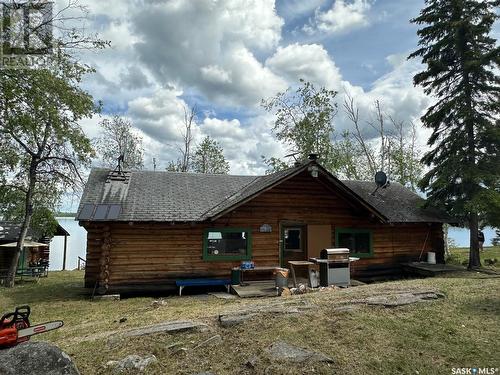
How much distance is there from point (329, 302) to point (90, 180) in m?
12.5

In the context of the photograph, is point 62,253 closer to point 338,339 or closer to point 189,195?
point 189,195

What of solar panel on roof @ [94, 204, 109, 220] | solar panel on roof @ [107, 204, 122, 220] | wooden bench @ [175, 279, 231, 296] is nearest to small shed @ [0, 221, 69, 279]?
solar panel on roof @ [94, 204, 109, 220]

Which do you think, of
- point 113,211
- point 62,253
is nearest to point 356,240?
point 113,211

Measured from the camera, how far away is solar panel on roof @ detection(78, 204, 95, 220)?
13216 millimetres

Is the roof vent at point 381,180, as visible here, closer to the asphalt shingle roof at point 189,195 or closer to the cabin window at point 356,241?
the asphalt shingle roof at point 189,195

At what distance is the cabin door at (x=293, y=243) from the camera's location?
52.7 feet

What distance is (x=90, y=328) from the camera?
835cm

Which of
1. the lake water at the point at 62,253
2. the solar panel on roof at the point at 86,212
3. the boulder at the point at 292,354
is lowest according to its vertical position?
the lake water at the point at 62,253

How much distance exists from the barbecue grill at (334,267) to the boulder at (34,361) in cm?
943

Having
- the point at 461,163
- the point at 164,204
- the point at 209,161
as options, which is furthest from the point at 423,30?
the point at 209,161

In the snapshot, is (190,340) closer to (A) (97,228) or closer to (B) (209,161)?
(A) (97,228)

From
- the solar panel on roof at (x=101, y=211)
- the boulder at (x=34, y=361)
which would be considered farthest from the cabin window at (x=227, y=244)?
the boulder at (x=34, y=361)

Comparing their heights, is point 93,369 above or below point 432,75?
below

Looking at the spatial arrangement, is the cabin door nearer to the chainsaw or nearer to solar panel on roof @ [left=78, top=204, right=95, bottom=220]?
solar panel on roof @ [left=78, top=204, right=95, bottom=220]
